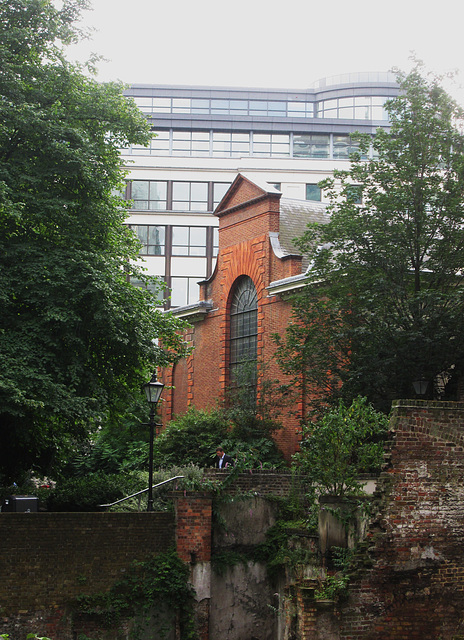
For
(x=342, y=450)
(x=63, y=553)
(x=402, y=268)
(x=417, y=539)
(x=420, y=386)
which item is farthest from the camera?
(x=402, y=268)

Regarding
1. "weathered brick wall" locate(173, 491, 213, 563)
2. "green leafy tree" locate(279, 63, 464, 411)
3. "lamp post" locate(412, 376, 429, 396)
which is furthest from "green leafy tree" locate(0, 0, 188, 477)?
"lamp post" locate(412, 376, 429, 396)

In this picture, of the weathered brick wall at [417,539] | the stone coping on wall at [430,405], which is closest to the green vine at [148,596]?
the weathered brick wall at [417,539]

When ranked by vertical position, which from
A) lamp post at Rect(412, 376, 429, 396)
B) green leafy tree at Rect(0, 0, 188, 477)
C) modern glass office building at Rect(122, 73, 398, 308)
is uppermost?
modern glass office building at Rect(122, 73, 398, 308)

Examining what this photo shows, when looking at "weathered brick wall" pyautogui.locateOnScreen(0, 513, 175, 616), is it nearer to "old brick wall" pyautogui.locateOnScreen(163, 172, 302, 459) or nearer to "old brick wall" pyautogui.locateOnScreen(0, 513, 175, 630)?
"old brick wall" pyautogui.locateOnScreen(0, 513, 175, 630)

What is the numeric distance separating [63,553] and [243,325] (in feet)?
62.0

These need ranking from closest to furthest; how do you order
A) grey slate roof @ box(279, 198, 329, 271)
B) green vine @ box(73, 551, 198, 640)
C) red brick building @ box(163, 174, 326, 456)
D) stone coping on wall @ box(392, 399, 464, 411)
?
stone coping on wall @ box(392, 399, 464, 411) < green vine @ box(73, 551, 198, 640) < red brick building @ box(163, 174, 326, 456) < grey slate roof @ box(279, 198, 329, 271)

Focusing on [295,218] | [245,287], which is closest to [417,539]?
[245,287]

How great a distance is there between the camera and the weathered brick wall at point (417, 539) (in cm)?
1211

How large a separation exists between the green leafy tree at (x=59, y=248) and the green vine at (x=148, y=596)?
380cm

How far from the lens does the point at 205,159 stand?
198ft

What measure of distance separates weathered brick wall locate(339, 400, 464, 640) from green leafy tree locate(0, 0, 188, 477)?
7609mm

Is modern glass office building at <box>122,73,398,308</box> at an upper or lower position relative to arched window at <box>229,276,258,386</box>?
upper

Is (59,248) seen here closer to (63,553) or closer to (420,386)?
(63,553)

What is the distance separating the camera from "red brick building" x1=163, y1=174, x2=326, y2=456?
1180 inches
